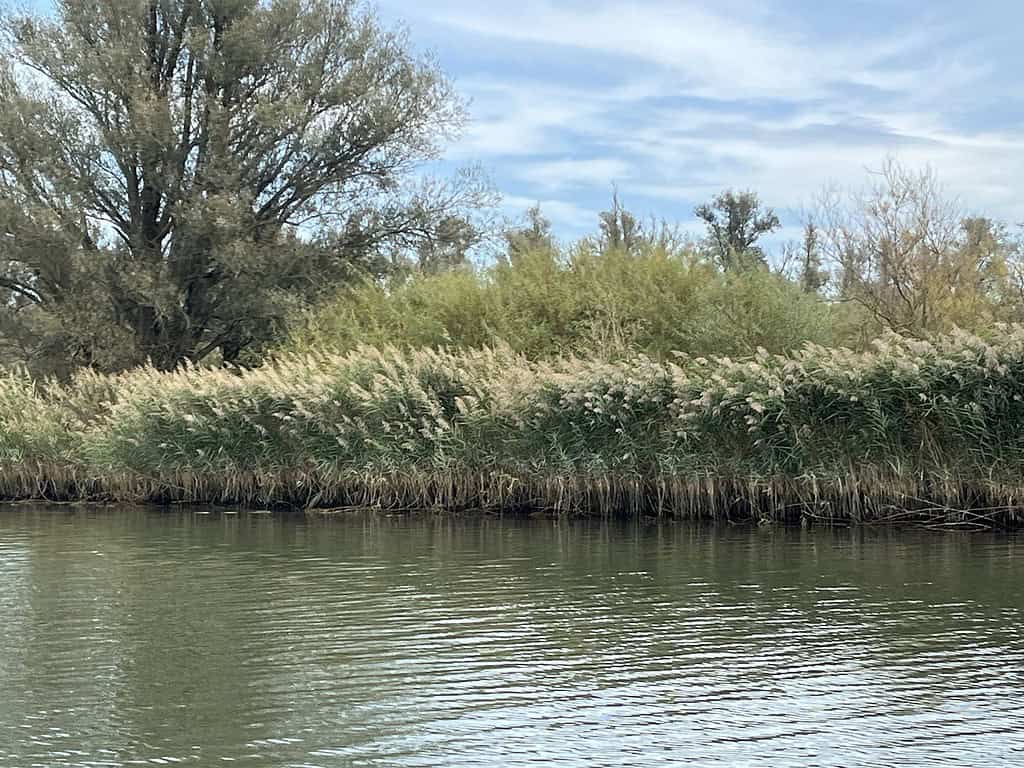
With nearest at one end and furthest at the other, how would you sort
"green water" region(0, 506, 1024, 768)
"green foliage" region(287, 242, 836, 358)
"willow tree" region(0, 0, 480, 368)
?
"green water" region(0, 506, 1024, 768) → "green foliage" region(287, 242, 836, 358) → "willow tree" region(0, 0, 480, 368)

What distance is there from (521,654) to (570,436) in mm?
10185

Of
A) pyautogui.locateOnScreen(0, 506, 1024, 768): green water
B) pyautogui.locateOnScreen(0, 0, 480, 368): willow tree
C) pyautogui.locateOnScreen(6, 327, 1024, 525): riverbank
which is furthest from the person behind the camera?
pyautogui.locateOnScreen(0, 0, 480, 368): willow tree

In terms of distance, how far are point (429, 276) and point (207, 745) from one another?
23.5 meters

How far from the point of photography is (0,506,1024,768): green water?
6438mm

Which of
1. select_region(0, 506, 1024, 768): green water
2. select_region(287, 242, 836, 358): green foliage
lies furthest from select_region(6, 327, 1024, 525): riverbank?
select_region(287, 242, 836, 358): green foliage

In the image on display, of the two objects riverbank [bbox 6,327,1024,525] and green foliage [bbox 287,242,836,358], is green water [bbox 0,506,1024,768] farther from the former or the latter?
green foliage [bbox 287,242,836,358]

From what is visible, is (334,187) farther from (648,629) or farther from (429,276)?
(648,629)

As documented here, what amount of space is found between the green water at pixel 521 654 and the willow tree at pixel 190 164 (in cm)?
1585

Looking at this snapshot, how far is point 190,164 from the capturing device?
3097cm

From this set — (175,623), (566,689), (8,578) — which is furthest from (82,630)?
(566,689)

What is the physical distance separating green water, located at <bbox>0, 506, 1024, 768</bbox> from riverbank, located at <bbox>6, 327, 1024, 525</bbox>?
169cm

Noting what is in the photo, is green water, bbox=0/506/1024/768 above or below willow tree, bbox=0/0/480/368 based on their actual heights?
below

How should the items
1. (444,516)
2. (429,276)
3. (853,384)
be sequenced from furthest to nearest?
(429,276) → (444,516) → (853,384)

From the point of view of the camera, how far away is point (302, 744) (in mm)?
6457
